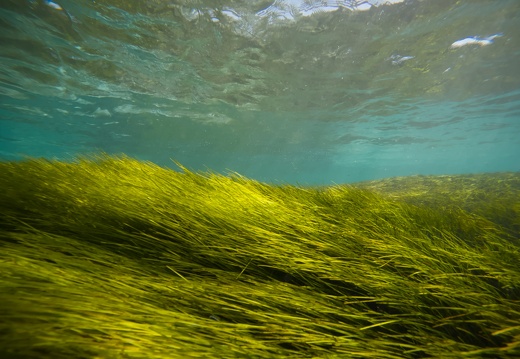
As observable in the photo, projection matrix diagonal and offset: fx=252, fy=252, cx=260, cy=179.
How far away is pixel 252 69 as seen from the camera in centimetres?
1594

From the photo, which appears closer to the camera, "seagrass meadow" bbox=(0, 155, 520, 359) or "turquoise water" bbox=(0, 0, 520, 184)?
"seagrass meadow" bbox=(0, 155, 520, 359)

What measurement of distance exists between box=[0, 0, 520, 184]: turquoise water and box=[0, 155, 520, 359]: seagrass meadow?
1588 mm

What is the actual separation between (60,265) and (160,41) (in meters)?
14.5

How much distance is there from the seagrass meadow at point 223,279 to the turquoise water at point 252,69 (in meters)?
1.59

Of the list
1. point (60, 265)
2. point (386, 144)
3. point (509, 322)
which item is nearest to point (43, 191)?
point (60, 265)

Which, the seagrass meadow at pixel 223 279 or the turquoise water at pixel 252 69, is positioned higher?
the turquoise water at pixel 252 69

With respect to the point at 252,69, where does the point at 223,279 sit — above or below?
below

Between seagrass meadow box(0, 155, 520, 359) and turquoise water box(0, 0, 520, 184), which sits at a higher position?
turquoise water box(0, 0, 520, 184)

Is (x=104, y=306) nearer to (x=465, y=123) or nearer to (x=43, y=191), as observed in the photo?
(x=43, y=191)

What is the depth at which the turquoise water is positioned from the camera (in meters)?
11.0

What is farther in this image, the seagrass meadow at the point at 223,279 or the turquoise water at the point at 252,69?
the turquoise water at the point at 252,69

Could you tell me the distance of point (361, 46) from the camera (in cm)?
1355

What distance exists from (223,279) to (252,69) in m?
16.5

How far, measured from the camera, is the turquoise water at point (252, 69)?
11.0 m
